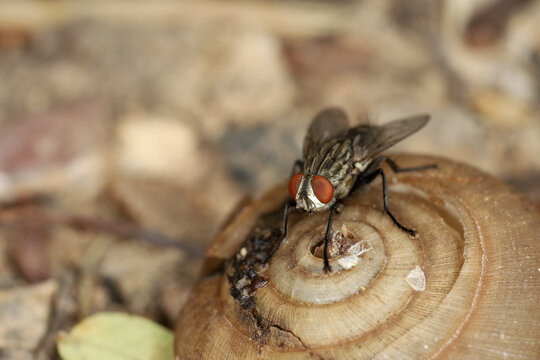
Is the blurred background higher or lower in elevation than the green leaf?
higher

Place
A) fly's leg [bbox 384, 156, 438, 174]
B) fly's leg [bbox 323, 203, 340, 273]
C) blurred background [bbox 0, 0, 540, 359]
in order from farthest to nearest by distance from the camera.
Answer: blurred background [bbox 0, 0, 540, 359], fly's leg [bbox 384, 156, 438, 174], fly's leg [bbox 323, 203, 340, 273]

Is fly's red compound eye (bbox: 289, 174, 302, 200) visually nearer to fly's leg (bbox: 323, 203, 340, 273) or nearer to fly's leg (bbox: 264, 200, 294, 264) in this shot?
fly's leg (bbox: 264, 200, 294, 264)

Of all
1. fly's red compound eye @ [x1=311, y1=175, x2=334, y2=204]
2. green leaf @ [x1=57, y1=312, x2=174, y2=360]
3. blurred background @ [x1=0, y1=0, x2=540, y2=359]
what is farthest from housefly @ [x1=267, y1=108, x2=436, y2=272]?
blurred background @ [x1=0, y1=0, x2=540, y2=359]

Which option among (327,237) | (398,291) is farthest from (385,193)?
(398,291)

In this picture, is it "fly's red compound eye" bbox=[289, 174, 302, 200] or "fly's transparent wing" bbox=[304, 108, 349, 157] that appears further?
"fly's transparent wing" bbox=[304, 108, 349, 157]

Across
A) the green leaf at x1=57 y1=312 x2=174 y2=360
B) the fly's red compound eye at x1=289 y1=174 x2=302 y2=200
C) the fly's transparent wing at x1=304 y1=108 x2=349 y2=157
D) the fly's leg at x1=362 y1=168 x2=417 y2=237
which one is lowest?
the green leaf at x1=57 y1=312 x2=174 y2=360

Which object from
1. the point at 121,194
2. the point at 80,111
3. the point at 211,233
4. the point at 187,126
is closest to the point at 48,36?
the point at 80,111

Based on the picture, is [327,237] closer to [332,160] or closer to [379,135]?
[332,160]
